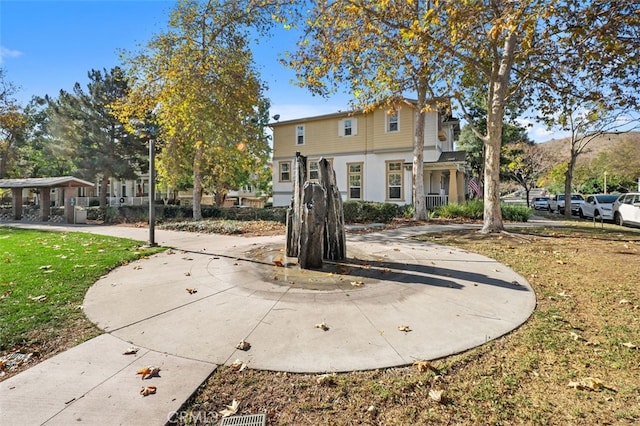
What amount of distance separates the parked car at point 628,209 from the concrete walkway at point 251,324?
1273cm

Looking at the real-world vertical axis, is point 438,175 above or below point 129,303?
above

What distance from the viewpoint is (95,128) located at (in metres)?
22.6

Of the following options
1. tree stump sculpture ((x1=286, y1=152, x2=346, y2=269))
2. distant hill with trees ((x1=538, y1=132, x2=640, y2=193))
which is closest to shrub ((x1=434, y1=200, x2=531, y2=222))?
tree stump sculpture ((x1=286, y1=152, x2=346, y2=269))

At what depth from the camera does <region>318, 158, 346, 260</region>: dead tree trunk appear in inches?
256

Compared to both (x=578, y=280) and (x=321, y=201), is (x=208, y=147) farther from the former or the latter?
(x=578, y=280)

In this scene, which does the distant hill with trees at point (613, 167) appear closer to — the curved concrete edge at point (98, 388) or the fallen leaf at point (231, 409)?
the fallen leaf at point (231, 409)

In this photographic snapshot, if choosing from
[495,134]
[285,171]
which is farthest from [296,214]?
[285,171]

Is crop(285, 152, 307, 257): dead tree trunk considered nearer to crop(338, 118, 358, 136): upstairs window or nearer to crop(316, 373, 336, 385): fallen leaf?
crop(316, 373, 336, 385): fallen leaf

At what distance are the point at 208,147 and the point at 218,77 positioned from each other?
10.4 ft

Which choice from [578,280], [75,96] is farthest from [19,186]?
[578,280]

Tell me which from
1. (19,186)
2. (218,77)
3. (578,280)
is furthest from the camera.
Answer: (19,186)

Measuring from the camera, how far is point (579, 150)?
20.1 meters

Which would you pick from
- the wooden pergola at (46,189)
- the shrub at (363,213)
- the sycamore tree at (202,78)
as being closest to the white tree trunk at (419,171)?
the shrub at (363,213)

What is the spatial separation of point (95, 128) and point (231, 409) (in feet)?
87.1
